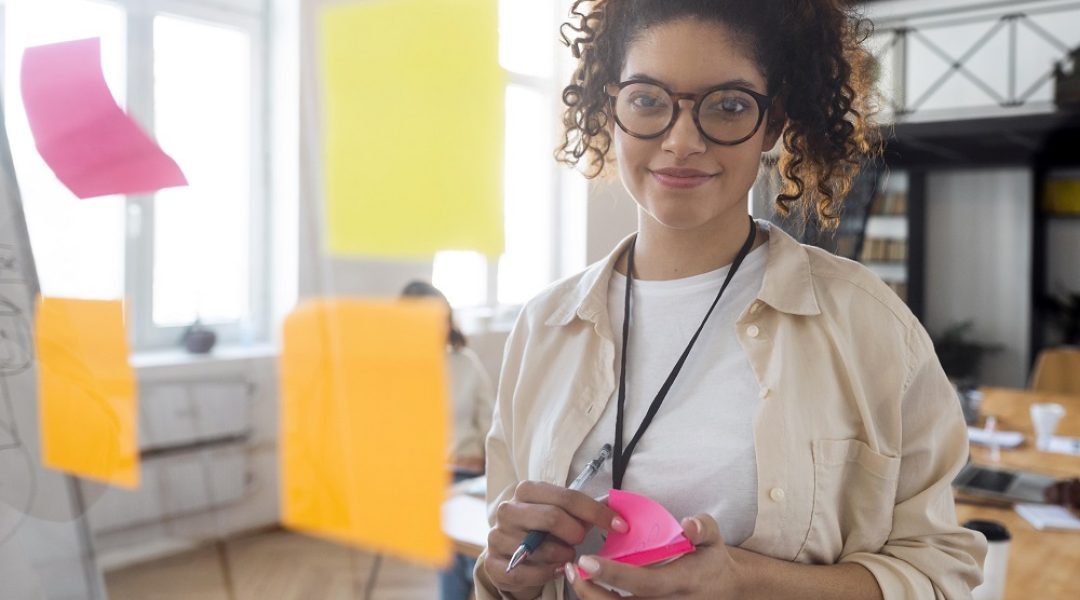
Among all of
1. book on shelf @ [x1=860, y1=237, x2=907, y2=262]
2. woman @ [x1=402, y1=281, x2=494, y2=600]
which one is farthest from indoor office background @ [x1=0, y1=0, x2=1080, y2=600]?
book on shelf @ [x1=860, y1=237, x2=907, y2=262]


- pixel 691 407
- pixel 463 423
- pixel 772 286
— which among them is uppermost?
pixel 772 286

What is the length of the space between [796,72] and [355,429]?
543 millimetres

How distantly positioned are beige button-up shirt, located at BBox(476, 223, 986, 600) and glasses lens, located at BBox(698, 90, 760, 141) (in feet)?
0.47

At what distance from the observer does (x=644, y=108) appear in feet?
2.46

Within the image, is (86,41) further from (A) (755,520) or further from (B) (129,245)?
(A) (755,520)

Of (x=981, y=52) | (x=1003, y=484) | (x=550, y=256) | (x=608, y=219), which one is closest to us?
(x=608, y=219)

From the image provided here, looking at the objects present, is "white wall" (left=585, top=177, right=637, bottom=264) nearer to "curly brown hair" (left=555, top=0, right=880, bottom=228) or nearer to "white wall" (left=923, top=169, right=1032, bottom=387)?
"curly brown hair" (left=555, top=0, right=880, bottom=228)

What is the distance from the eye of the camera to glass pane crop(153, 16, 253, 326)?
87cm

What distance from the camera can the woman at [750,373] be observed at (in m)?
0.73

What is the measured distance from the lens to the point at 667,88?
0.74m

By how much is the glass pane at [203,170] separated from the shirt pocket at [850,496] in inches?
23.6

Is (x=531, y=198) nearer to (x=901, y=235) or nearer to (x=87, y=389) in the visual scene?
(x=87, y=389)

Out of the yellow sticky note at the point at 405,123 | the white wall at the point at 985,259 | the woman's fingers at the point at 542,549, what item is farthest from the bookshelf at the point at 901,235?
the woman's fingers at the point at 542,549

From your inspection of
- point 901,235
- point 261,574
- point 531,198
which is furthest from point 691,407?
point 901,235
